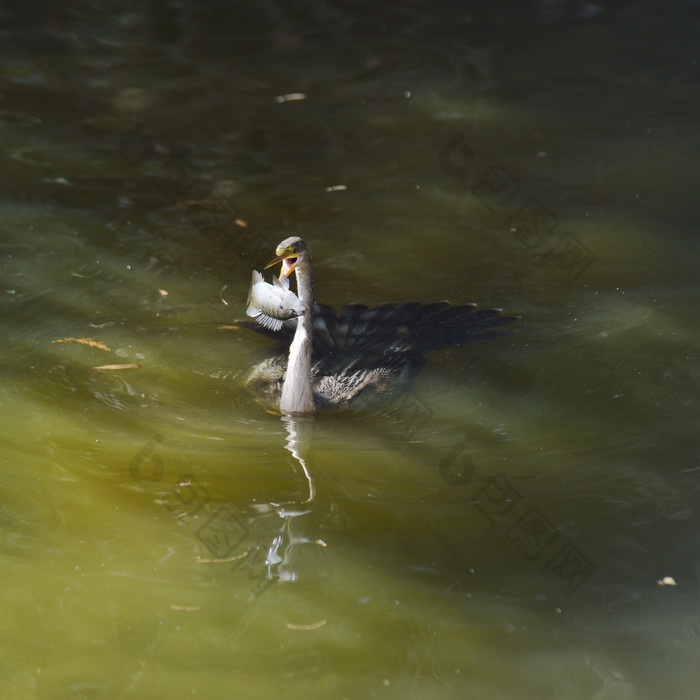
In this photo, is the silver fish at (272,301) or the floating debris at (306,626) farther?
the silver fish at (272,301)

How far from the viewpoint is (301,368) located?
4.36 metres

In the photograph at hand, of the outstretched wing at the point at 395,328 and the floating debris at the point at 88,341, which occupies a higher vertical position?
the floating debris at the point at 88,341

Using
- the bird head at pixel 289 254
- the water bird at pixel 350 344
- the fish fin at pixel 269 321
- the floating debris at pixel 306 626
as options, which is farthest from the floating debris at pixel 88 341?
the floating debris at pixel 306 626

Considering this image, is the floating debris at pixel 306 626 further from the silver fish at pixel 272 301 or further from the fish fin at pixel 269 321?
the fish fin at pixel 269 321

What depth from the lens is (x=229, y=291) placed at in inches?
214

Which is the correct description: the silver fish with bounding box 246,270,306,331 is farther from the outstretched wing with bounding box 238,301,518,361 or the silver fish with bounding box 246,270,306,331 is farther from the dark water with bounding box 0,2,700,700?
the outstretched wing with bounding box 238,301,518,361

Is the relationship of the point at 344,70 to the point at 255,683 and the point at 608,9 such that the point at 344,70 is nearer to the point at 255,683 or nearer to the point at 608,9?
the point at 608,9

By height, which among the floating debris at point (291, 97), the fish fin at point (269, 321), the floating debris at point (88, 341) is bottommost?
the floating debris at point (291, 97)

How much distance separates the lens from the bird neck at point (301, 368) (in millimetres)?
4355

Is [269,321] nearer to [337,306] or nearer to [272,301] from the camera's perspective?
[272,301]

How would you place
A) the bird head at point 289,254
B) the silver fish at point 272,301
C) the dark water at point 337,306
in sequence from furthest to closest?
the bird head at point 289,254
the silver fish at point 272,301
the dark water at point 337,306

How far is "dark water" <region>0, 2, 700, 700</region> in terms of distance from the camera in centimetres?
278

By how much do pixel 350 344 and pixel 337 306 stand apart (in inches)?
13.9

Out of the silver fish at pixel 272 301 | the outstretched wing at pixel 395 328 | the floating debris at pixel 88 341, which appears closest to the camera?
the silver fish at pixel 272 301
